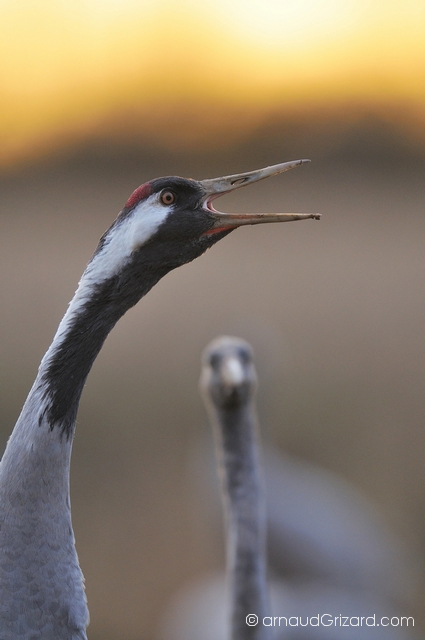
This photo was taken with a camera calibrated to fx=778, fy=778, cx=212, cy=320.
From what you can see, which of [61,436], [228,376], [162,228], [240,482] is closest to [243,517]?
[240,482]

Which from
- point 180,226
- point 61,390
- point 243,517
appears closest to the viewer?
point 61,390

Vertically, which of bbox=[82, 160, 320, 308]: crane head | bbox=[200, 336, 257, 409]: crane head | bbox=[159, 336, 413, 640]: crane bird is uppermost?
bbox=[200, 336, 257, 409]: crane head

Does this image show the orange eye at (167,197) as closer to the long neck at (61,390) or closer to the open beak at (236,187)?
the open beak at (236,187)

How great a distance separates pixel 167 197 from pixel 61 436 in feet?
1.88

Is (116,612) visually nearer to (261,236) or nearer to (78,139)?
(261,236)

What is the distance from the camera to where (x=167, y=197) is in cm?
174

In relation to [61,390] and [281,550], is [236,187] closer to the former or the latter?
[61,390]

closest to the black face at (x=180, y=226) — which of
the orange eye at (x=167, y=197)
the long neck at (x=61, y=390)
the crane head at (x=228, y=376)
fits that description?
the orange eye at (x=167, y=197)

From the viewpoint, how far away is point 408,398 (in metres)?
8.32

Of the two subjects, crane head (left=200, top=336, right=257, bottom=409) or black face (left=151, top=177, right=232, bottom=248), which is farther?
crane head (left=200, top=336, right=257, bottom=409)

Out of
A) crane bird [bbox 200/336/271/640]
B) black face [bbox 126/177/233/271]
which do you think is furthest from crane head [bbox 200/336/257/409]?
black face [bbox 126/177/233/271]

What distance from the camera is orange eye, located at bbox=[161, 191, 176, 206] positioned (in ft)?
5.70

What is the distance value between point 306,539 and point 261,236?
6748 mm

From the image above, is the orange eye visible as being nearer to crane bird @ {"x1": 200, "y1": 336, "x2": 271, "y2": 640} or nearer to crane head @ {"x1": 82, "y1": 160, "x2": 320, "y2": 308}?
crane head @ {"x1": 82, "y1": 160, "x2": 320, "y2": 308}
